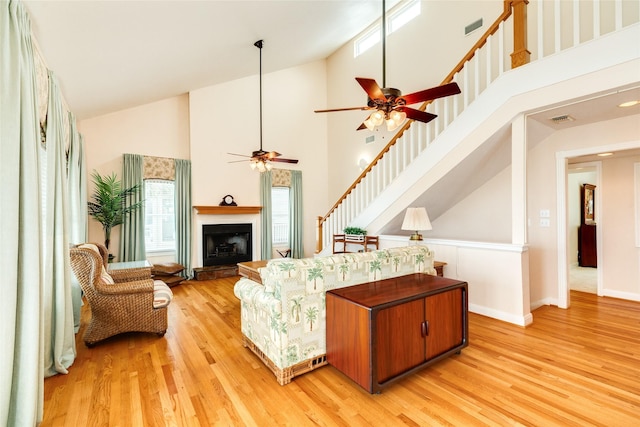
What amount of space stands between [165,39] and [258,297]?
3327 mm

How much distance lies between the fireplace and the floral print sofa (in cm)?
417

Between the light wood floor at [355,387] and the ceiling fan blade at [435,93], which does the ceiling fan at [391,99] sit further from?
the light wood floor at [355,387]

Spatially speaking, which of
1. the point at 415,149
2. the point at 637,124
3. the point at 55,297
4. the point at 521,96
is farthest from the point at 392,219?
the point at 55,297

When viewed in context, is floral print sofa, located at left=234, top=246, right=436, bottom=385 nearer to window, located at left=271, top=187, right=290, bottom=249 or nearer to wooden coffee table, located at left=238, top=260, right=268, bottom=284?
wooden coffee table, located at left=238, top=260, right=268, bottom=284

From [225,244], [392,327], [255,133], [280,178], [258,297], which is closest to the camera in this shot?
[392,327]

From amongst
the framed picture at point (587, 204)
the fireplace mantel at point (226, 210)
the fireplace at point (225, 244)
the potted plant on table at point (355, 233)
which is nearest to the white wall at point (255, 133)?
the fireplace mantel at point (226, 210)

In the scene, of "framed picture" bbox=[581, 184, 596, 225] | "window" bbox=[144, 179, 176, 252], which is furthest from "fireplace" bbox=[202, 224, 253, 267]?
"framed picture" bbox=[581, 184, 596, 225]

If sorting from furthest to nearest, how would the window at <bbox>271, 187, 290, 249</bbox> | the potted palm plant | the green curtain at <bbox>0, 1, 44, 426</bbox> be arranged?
1. the window at <bbox>271, 187, 290, 249</bbox>
2. the potted palm plant
3. the green curtain at <bbox>0, 1, 44, 426</bbox>

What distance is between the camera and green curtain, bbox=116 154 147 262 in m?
5.71

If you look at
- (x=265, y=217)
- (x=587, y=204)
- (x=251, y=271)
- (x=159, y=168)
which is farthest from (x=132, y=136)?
(x=587, y=204)

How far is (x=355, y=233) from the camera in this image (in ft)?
17.7

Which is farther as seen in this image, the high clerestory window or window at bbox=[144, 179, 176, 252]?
the high clerestory window

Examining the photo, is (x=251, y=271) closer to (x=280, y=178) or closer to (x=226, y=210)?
(x=226, y=210)

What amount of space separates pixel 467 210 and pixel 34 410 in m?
5.68
